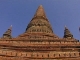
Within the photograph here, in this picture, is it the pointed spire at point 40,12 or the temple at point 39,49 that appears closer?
the temple at point 39,49

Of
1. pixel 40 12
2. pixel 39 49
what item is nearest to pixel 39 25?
pixel 40 12

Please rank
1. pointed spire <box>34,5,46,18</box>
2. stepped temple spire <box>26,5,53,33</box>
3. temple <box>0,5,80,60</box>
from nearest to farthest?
temple <box>0,5,80,60</box>, stepped temple spire <box>26,5,53,33</box>, pointed spire <box>34,5,46,18</box>

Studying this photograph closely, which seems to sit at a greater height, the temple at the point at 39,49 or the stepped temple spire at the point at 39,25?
the stepped temple spire at the point at 39,25

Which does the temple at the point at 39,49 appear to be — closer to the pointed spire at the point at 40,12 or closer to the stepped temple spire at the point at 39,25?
the stepped temple spire at the point at 39,25

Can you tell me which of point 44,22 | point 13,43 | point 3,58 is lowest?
point 3,58

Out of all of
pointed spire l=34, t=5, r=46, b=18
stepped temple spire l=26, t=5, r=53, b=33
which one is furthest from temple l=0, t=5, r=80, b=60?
pointed spire l=34, t=5, r=46, b=18

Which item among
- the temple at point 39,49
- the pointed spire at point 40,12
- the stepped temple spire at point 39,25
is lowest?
the temple at point 39,49

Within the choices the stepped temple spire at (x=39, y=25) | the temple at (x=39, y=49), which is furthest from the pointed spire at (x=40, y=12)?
the temple at (x=39, y=49)

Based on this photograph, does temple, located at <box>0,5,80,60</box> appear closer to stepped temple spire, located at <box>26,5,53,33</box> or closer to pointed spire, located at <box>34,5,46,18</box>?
stepped temple spire, located at <box>26,5,53,33</box>

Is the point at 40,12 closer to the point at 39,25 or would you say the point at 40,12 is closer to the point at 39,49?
the point at 39,25

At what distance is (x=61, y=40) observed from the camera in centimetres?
2234

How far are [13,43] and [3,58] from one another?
4041 millimetres

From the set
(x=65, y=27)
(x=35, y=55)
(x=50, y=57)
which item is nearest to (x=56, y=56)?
(x=50, y=57)

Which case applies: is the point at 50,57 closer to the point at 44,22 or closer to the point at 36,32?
the point at 36,32
